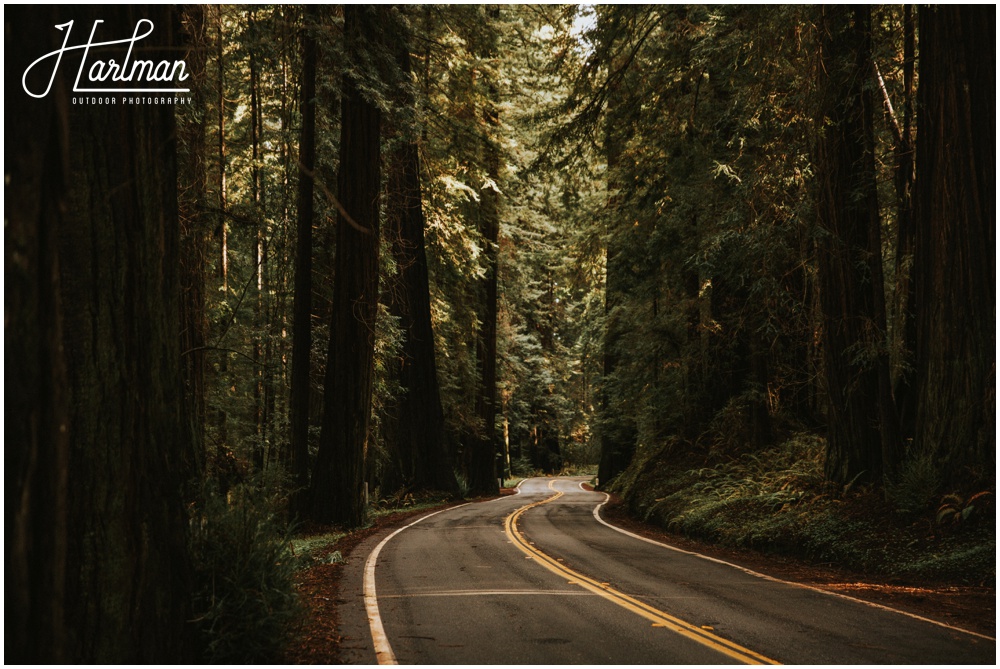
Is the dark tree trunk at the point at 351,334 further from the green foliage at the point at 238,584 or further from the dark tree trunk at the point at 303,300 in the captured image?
the green foliage at the point at 238,584

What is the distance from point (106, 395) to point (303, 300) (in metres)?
10.1

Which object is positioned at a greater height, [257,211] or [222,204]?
[257,211]

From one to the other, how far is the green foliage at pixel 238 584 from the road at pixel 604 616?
0.76m

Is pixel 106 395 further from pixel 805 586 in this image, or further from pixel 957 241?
pixel 957 241

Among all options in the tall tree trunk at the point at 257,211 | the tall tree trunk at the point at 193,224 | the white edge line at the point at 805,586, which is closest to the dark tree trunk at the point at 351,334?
the tall tree trunk at the point at 257,211

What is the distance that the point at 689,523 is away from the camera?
51.0 ft

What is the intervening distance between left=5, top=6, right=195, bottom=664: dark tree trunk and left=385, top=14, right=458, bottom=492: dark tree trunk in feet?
49.0

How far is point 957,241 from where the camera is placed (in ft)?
33.9

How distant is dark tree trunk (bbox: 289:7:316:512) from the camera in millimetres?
14273

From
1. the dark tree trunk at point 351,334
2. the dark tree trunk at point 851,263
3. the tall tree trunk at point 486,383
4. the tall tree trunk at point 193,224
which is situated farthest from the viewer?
the tall tree trunk at point 486,383

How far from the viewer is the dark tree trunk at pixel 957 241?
9.88 m

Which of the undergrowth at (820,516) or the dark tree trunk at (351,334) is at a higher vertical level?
the dark tree trunk at (351,334)

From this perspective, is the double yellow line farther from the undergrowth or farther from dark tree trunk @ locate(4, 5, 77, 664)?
dark tree trunk @ locate(4, 5, 77, 664)

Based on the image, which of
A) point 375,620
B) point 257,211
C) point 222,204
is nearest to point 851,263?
point 375,620
